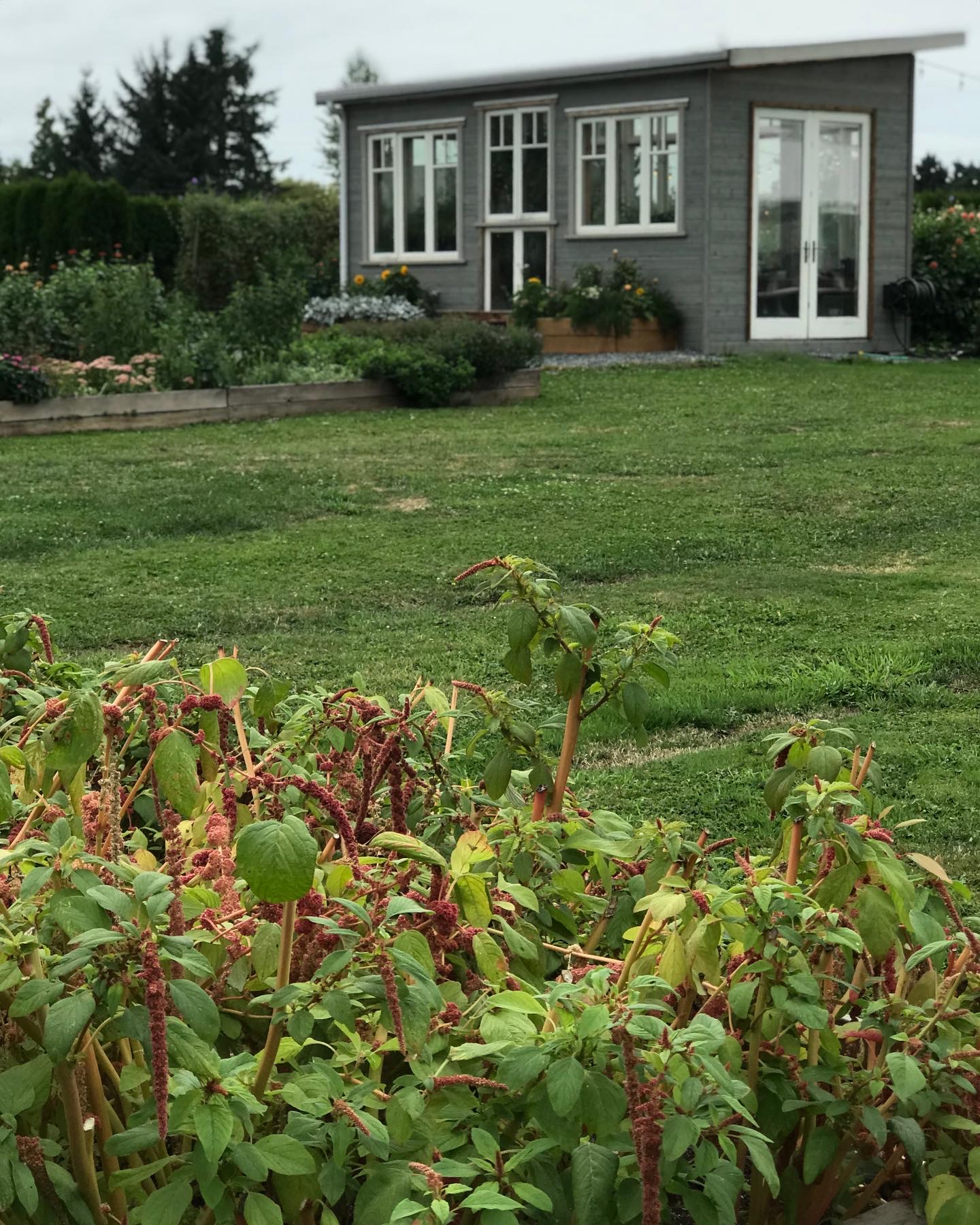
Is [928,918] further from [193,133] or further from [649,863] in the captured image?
[193,133]

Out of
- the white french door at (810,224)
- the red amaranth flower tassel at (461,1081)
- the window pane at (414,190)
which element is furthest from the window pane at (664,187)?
the red amaranth flower tassel at (461,1081)

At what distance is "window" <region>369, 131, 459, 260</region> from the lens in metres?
22.9

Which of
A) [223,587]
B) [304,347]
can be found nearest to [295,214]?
[304,347]

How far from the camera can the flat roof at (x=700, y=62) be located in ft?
63.2

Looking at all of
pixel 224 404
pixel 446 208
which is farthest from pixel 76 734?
pixel 446 208

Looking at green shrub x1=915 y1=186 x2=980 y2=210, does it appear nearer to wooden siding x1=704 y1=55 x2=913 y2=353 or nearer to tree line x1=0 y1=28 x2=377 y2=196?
wooden siding x1=704 y1=55 x2=913 y2=353

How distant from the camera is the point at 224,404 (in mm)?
13016

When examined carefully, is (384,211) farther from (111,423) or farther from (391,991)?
(391,991)

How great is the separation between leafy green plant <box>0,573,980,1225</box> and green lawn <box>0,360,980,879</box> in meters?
1.95

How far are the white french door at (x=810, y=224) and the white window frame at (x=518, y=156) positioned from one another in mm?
2937

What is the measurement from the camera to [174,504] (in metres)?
8.71

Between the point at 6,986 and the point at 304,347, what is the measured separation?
14.3m

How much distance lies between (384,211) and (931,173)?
35.1 metres

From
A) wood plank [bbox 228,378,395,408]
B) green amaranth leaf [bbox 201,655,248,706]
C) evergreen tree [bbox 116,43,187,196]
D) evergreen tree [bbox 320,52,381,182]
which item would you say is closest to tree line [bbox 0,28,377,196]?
evergreen tree [bbox 116,43,187,196]
